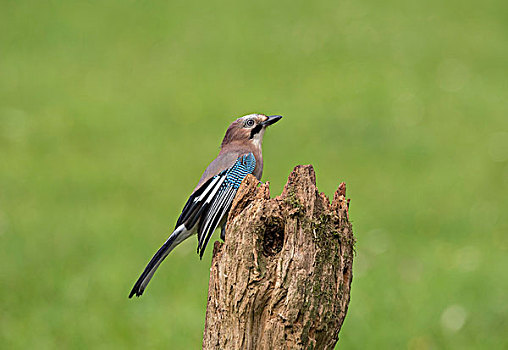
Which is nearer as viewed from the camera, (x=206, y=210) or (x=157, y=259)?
(x=157, y=259)

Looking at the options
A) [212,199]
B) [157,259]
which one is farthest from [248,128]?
[157,259]

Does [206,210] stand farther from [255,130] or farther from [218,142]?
[218,142]

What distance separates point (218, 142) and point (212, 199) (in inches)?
350

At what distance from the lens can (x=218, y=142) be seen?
13.8 m

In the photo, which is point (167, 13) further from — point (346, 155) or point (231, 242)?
point (231, 242)

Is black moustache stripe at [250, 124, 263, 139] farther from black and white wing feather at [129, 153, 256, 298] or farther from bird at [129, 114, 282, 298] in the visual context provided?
black and white wing feather at [129, 153, 256, 298]

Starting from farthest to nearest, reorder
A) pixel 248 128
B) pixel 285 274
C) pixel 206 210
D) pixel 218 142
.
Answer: pixel 218 142 < pixel 248 128 < pixel 206 210 < pixel 285 274

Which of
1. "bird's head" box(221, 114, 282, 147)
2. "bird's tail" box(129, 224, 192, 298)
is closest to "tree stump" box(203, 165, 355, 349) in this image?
"bird's tail" box(129, 224, 192, 298)

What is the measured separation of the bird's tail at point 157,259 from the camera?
14.8 ft

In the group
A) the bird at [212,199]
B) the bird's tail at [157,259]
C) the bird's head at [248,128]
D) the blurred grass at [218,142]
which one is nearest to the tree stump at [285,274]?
the bird's tail at [157,259]

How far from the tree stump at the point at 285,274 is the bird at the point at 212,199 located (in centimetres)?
96

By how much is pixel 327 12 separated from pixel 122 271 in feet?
40.9

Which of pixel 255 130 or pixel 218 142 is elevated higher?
pixel 218 142

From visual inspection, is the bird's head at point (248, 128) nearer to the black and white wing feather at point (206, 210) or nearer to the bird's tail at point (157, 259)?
the black and white wing feather at point (206, 210)
